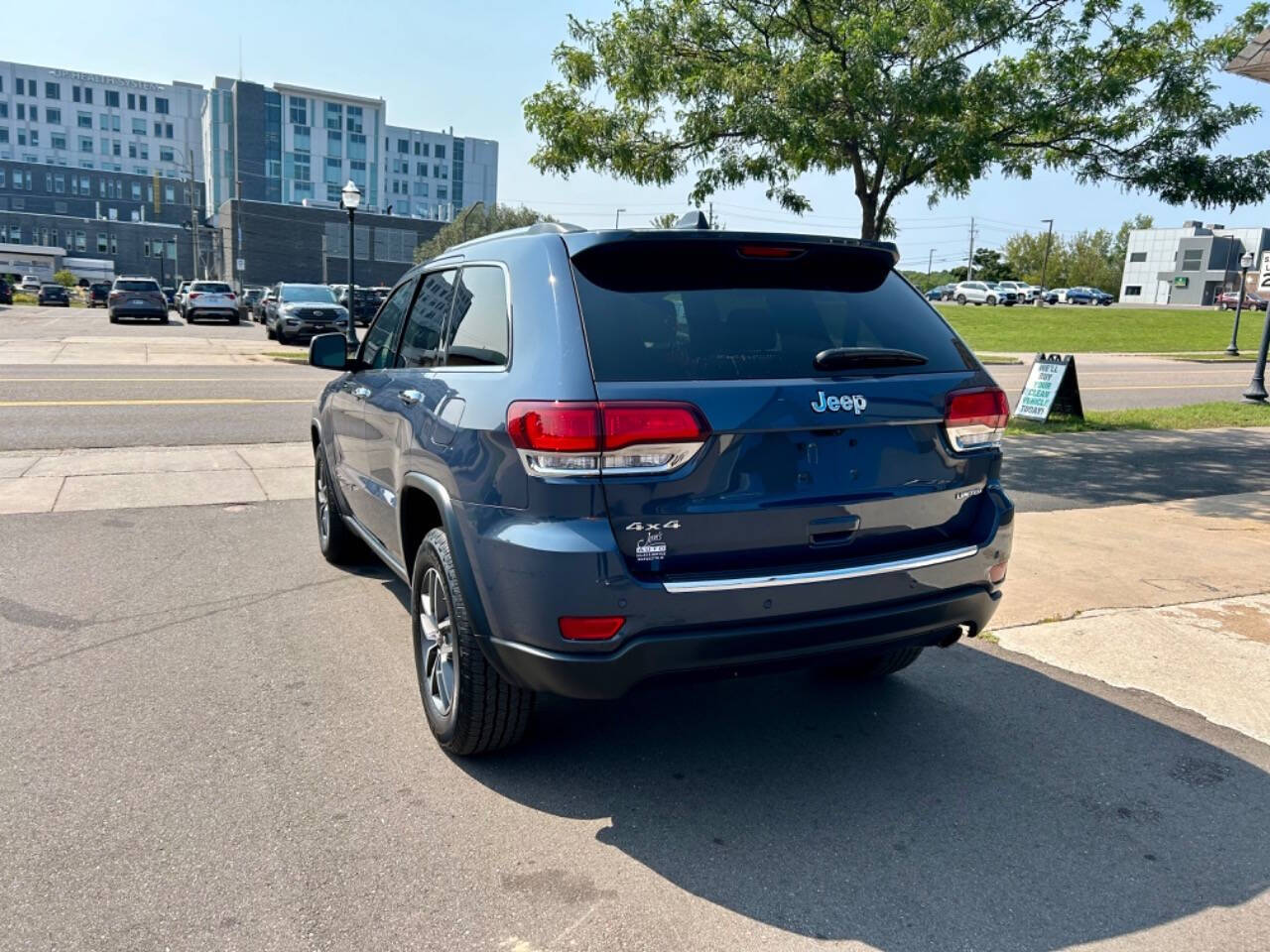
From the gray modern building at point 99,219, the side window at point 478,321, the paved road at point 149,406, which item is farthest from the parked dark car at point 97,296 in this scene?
the side window at point 478,321

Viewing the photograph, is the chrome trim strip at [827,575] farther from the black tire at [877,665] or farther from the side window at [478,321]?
the side window at [478,321]

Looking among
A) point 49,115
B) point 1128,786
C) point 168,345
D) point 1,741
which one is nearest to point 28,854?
point 1,741

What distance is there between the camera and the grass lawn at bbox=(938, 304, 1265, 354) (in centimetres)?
3962

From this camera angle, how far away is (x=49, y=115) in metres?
116

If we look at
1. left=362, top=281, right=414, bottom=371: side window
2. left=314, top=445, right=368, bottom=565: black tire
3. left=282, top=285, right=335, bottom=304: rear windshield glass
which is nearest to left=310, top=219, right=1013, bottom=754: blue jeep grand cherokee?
left=362, top=281, right=414, bottom=371: side window

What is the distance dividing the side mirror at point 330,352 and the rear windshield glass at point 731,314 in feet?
7.99

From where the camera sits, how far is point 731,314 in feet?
11.1

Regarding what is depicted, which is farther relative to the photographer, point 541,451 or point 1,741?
point 1,741

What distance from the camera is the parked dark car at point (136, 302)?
115ft

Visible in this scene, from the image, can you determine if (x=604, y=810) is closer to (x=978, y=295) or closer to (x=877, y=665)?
(x=877, y=665)

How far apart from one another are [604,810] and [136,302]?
3690cm

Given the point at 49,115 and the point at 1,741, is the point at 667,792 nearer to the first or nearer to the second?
the point at 1,741

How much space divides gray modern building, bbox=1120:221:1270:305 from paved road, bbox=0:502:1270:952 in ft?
339

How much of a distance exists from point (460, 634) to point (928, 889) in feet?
5.44
